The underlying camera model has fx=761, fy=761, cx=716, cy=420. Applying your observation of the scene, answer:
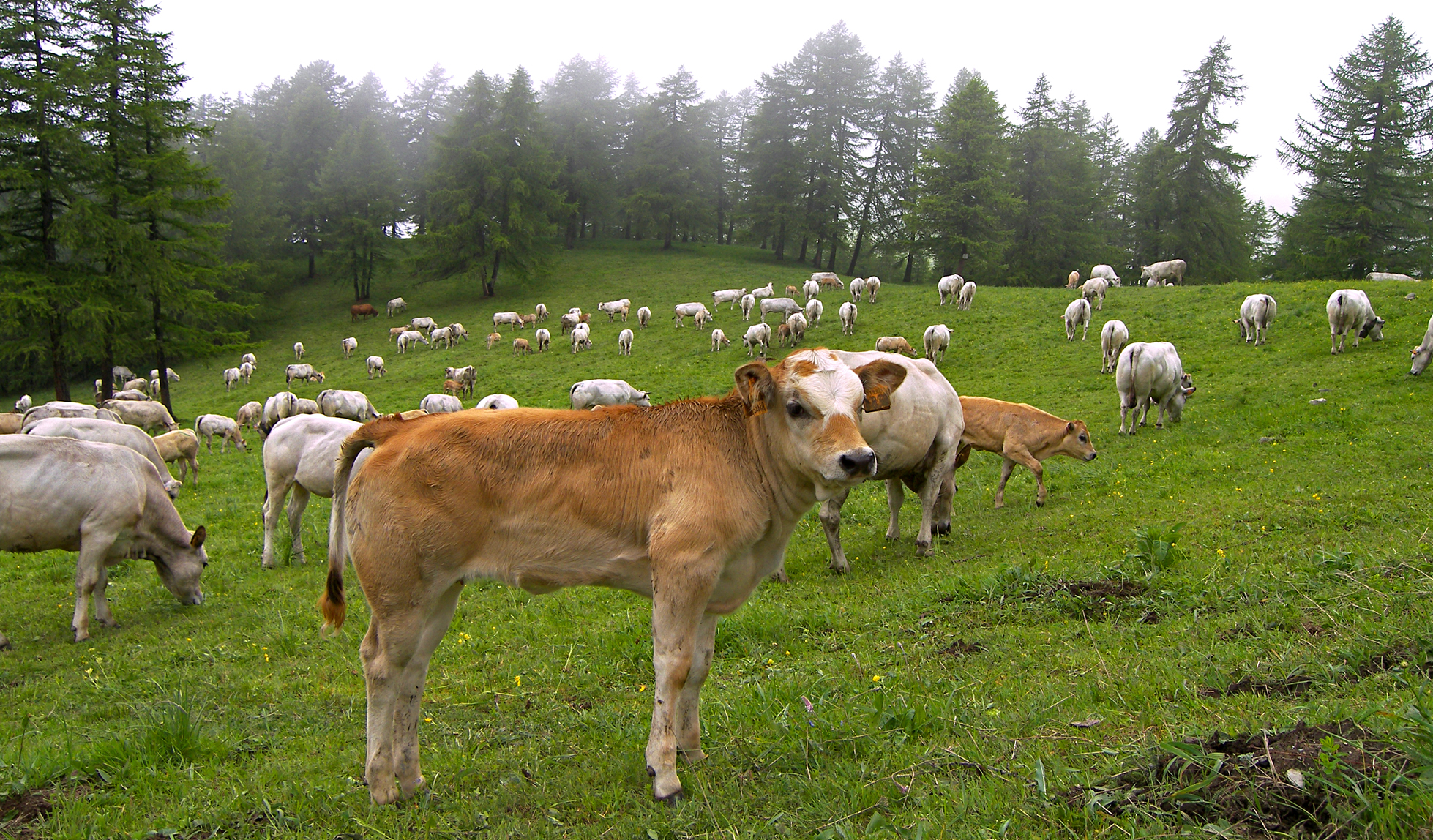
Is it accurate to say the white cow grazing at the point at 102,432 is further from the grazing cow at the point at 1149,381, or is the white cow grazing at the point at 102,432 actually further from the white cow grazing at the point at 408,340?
the white cow grazing at the point at 408,340

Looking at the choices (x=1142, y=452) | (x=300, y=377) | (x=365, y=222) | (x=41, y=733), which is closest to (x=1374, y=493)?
(x=1142, y=452)

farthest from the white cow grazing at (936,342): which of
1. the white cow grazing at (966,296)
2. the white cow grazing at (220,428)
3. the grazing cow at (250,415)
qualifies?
the grazing cow at (250,415)

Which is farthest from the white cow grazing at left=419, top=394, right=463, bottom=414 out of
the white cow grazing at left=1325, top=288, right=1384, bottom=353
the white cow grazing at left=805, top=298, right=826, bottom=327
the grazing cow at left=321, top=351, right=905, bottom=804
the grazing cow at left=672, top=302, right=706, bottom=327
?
the white cow grazing at left=1325, top=288, right=1384, bottom=353

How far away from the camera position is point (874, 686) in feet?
16.3

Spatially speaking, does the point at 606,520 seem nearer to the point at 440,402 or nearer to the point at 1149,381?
the point at 1149,381

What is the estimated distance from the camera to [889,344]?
89.5ft

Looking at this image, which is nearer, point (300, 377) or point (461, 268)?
point (300, 377)

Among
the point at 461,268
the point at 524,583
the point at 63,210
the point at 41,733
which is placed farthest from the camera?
→ the point at 461,268

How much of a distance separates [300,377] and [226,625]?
111 ft

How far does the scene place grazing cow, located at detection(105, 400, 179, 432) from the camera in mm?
26031

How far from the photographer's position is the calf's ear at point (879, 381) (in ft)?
14.9

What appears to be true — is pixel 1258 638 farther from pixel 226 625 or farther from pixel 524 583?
pixel 226 625

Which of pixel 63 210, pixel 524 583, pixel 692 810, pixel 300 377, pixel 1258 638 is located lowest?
pixel 300 377

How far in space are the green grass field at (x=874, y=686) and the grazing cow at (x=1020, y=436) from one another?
25.0 inches
